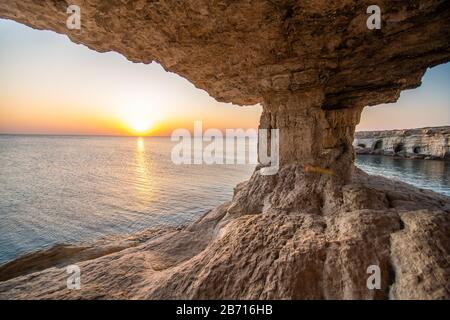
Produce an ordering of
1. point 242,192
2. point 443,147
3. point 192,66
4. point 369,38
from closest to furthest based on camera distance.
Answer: point 369,38, point 192,66, point 242,192, point 443,147

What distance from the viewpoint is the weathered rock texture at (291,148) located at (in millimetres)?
4102

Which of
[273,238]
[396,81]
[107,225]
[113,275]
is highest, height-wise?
[396,81]

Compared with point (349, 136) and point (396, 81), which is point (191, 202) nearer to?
point (349, 136)

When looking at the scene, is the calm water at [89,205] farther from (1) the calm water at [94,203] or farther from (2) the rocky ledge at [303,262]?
(2) the rocky ledge at [303,262]

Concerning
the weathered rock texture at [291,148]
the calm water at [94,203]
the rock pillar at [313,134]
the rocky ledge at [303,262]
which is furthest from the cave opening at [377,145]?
the rocky ledge at [303,262]

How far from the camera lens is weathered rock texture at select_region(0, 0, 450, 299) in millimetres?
4102

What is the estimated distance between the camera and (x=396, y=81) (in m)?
8.23

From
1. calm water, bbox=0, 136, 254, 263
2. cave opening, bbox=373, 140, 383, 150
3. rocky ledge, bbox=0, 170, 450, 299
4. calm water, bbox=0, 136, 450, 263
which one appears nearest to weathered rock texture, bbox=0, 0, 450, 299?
rocky ledge, bbox=0, 170, 450, 299

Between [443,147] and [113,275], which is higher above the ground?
[443,147]

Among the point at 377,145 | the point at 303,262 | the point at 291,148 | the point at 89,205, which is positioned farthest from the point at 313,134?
the point at 377,145

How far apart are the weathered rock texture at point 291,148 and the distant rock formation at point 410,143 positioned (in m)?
56.4
